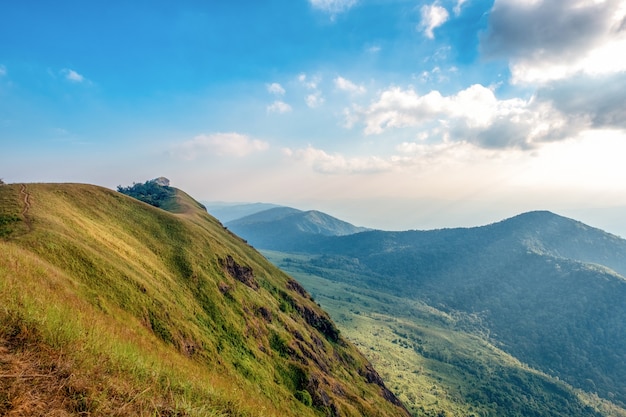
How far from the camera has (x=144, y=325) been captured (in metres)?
40.2

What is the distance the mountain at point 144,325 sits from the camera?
11172 millimetres

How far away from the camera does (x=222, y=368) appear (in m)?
49.2

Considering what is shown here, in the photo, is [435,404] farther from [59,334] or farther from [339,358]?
[59,334]

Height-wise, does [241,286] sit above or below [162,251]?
below

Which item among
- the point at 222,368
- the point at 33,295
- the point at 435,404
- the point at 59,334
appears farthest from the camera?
the point at 435,404

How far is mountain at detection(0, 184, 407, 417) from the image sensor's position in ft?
36.7

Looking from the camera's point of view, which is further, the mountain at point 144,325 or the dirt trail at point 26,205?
the dirt trail at point 26,205

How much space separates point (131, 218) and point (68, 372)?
75.3 metres

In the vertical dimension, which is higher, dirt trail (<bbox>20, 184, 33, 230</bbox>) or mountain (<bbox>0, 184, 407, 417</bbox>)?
dirt trail (<bbox>20, 184, 33, 230</bbox>)

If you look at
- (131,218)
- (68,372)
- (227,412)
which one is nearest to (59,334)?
(68,372)

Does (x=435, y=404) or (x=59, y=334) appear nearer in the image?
(x=59, y=334)

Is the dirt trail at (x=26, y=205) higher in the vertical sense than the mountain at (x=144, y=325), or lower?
higher

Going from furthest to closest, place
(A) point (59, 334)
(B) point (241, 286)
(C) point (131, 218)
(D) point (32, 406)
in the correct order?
(B) point (241, 286) → (C) point (131, 218) → (A) point (59, 334) → (D) point (32, 406)

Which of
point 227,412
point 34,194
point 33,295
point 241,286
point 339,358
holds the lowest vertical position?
point 339,358
